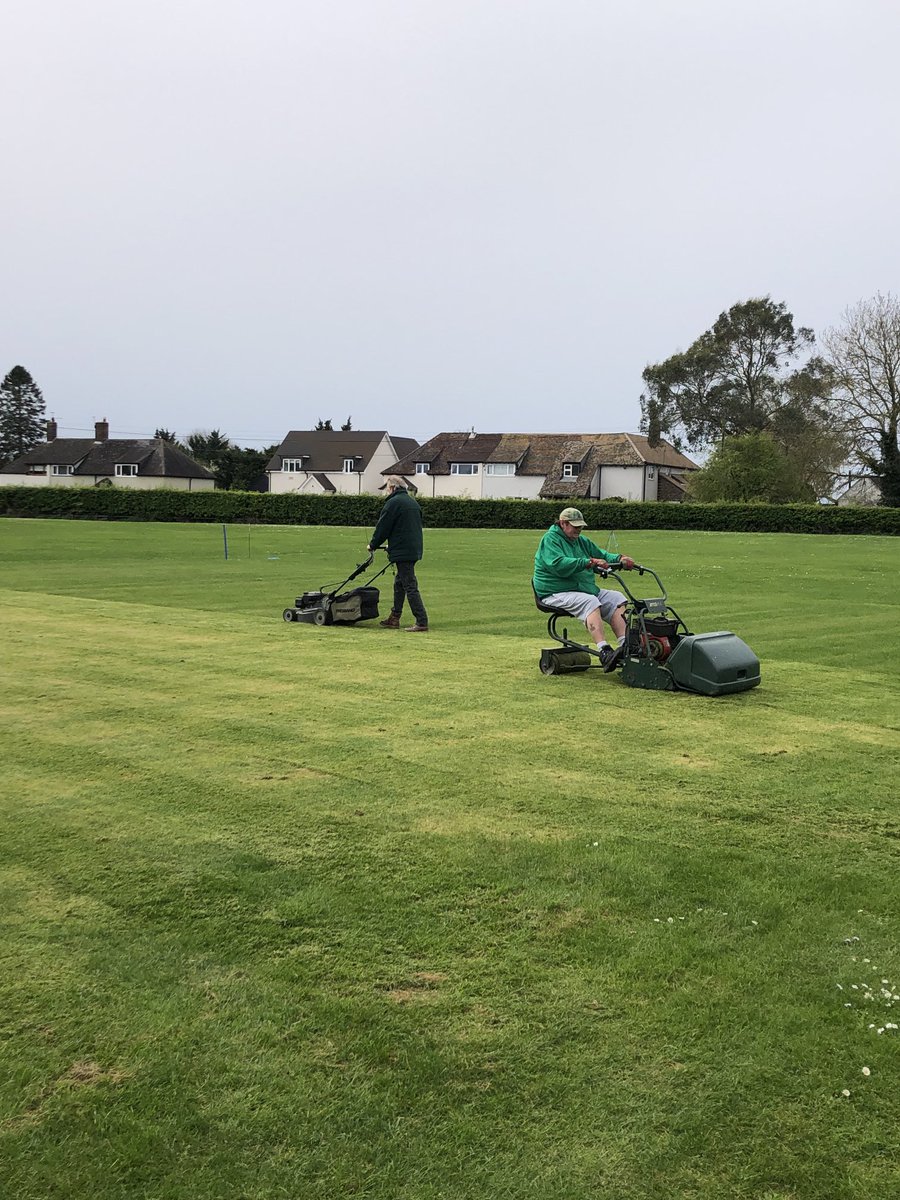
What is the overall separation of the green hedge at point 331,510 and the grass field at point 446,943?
47248mm

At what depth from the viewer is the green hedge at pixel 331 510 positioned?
5500cm

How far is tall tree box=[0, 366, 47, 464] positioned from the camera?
117000 millimetres

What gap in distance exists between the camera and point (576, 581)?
32.7ft

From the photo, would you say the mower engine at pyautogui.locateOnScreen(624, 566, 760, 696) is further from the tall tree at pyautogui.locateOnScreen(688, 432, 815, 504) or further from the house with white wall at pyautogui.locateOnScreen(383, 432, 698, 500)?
the house with white wall at pyautogui.locateOnScreen(383, 432, 698, 500)

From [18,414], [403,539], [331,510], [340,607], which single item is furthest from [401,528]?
[18,414]

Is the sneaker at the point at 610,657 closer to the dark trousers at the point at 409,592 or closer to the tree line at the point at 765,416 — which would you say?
the dark trousers at the point at 409,592

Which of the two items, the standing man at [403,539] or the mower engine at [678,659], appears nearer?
the mower engine at [678,659]

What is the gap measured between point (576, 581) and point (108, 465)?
84099 mm

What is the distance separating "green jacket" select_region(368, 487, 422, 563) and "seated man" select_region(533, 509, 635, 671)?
3052 millimetres

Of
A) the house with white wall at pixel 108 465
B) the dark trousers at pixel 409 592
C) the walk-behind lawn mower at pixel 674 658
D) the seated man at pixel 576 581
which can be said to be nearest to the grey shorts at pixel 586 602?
the seated man at pixel 576 581

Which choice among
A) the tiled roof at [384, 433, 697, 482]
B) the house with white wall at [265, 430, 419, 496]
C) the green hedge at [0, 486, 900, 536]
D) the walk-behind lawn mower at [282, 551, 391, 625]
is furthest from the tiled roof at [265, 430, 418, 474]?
the walk-behind lawn mower at [282, 551, 391, 625]

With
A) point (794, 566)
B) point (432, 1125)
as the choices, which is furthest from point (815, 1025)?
point (794, 566)

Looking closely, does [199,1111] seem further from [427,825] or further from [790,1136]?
[427,825]

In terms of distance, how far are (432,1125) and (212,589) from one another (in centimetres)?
1558
